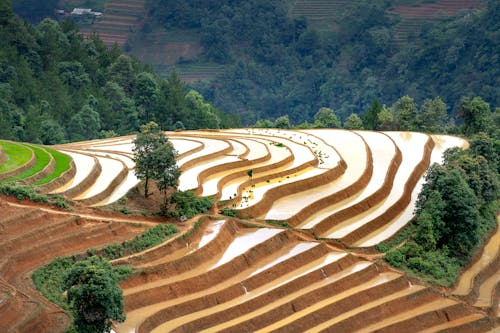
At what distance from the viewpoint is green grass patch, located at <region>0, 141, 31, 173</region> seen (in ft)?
145

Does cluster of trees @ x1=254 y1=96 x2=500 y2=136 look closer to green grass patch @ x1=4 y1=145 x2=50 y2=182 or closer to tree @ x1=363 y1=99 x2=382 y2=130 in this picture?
tree @ x1=363 y1=99 x2=382 y2=130

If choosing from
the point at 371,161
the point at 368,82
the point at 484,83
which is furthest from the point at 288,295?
the point at 368,82

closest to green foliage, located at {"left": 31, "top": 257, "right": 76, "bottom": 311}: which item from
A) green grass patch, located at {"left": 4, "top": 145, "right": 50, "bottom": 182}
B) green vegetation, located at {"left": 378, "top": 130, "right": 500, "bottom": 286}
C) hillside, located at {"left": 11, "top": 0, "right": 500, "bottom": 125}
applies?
green grass patch, located at {"left": 4, "top": 145, "right": 50, "bottom": 182}

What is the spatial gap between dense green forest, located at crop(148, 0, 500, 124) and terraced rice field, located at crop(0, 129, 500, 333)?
53.1 metres

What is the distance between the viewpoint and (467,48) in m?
109

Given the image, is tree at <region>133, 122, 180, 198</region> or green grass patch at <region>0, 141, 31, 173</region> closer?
tree at <region>133, 122, 180, 198</region>

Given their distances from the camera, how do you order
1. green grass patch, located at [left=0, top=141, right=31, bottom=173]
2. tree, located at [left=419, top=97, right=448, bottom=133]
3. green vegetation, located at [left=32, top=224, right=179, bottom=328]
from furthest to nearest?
tree, located at [left=419, top=97, right=448, bottom=133]
green grass patch, located at [left=0, top=141, right=31, bottom=173]
green vegetation, located at [left=32, top=224, right=179, bottom=328]

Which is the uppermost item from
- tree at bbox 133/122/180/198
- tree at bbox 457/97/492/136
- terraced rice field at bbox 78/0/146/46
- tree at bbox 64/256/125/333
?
terraced rice field at bbox 78/0/146/46

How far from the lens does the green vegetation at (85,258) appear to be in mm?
36312

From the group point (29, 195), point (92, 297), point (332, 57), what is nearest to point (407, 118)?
point (29, 195)

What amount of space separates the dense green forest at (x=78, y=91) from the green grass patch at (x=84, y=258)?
26.7 m

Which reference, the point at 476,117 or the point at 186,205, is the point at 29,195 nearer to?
the point at 186,205

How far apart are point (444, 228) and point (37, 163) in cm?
1553

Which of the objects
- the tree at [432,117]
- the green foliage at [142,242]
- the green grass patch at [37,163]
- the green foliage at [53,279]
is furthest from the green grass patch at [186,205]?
the tree at [432,117]
